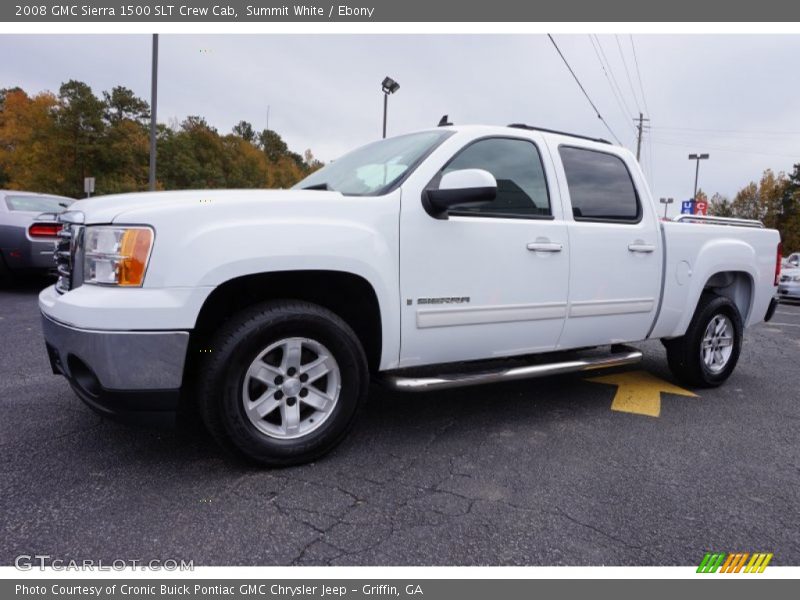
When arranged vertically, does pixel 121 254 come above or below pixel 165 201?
below

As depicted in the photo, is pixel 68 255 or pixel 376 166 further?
pixel 376 166

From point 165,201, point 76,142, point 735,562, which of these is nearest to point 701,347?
point 735,562

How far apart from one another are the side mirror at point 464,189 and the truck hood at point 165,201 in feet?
1.69

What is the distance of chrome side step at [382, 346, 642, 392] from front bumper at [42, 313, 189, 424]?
1.10m

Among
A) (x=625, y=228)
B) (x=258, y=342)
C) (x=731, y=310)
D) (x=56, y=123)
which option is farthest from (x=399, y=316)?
(x=56, y=123)

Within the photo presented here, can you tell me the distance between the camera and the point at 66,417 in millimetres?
3207

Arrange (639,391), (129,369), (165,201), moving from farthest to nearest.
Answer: (639,391)
(165,201)
(129,369)

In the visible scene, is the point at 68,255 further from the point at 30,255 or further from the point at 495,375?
the point at 30,255

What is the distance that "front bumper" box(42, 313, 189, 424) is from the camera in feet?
7.39

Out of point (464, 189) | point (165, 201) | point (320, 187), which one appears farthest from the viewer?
point (320, 187)

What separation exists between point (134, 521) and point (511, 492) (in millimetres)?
1598

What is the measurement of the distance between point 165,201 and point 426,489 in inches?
69.6

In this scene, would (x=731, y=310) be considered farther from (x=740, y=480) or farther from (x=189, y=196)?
(x=189, y=196)

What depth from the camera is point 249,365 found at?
2492mm
